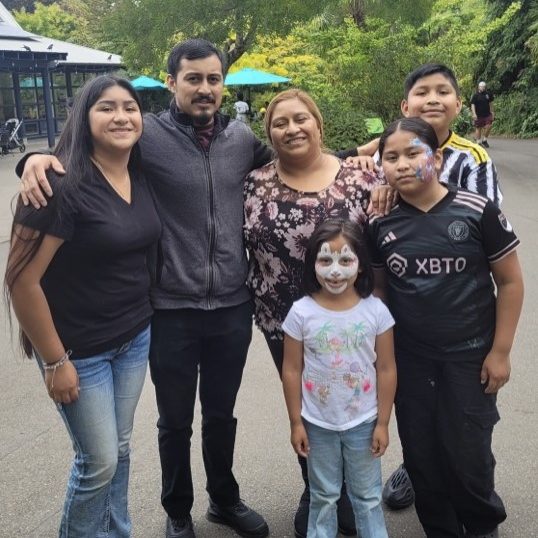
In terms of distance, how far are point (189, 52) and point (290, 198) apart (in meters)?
0.75

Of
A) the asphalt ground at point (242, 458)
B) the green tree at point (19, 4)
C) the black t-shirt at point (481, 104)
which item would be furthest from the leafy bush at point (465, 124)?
the green tree at point (19, 4)

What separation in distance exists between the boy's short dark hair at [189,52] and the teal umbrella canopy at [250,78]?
14588 mm

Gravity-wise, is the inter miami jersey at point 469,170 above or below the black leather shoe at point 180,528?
above

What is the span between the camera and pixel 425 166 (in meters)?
2.43

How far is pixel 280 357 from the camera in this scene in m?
2.90

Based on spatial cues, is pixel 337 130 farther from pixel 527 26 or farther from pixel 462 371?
pixel 527 26

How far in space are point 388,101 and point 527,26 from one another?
11176 mm

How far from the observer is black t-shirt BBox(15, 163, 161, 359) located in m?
2.19

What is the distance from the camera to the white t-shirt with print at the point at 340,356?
244cm

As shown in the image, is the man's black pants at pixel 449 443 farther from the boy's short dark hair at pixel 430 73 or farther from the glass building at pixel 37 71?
the glass building at pixel 37 71

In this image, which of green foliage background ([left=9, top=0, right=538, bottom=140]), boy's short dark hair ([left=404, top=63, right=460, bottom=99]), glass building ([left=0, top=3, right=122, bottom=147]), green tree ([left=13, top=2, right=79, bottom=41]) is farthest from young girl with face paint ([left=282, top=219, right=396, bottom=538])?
green tree ([left=13, top=2, right=79, bottom=41])

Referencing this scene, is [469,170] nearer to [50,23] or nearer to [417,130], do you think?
[417,130]

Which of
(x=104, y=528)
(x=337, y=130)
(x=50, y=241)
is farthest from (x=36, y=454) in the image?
(x=337, y=130)

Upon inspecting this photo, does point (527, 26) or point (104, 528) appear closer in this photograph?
point (104, 528)
